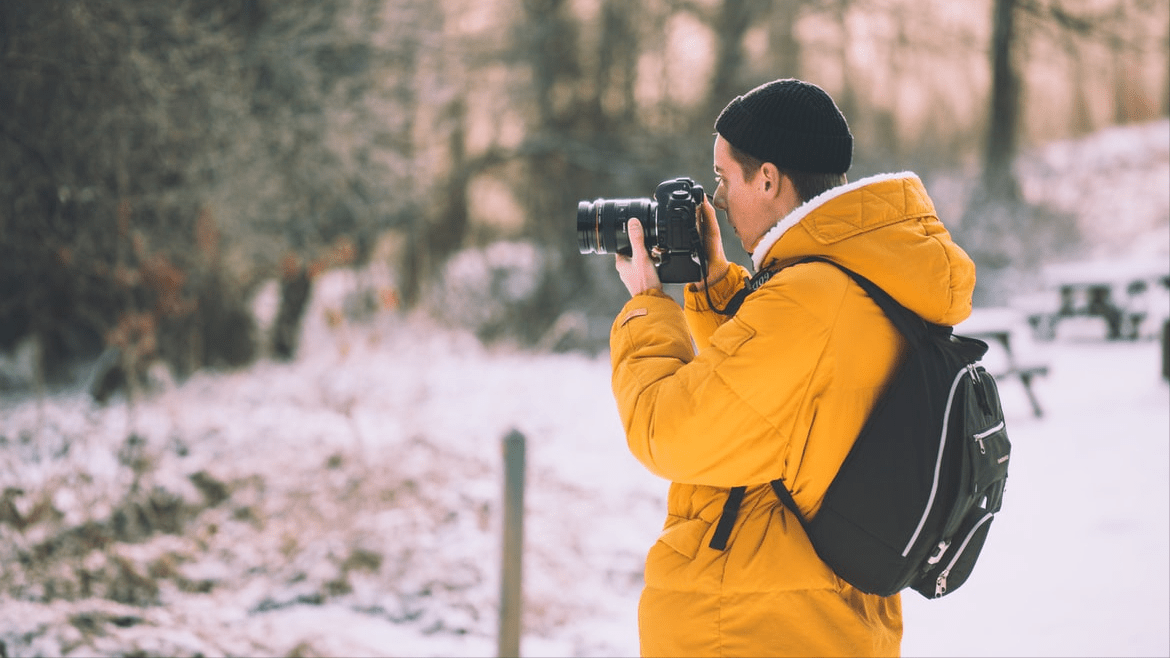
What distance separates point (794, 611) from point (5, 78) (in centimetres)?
572

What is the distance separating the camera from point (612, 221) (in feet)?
5.71

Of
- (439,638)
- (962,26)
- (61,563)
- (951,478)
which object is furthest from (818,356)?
(962,26)

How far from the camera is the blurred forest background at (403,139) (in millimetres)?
6105

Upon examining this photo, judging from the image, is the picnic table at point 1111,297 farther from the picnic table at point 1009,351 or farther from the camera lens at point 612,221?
the camera lens at point 612,221

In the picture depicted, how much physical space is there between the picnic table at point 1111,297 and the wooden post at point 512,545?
32.0ft

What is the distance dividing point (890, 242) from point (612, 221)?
1.83 ft

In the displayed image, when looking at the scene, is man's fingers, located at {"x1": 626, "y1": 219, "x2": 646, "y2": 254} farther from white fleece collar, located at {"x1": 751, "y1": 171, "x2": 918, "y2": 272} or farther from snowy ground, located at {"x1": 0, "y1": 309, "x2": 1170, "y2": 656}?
snowy ground, located at {"x1": 0, "y1": 309, "x2": 1170, "y2": 656}

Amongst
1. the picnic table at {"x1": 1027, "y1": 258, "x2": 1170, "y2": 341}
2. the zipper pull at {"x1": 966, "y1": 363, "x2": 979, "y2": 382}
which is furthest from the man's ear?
the picnic table at {"x1": 1027, "y1": 258, "x2": 1170, "y2": 341}

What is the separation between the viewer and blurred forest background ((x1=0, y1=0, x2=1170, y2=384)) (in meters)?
6.11

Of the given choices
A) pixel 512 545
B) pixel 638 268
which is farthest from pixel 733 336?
pixel 512 545

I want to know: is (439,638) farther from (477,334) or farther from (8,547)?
(477,334)

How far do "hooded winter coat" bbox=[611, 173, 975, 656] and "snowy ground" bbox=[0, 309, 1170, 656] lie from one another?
246 cm

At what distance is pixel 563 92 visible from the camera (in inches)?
510

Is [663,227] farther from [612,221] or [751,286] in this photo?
[751,286]
